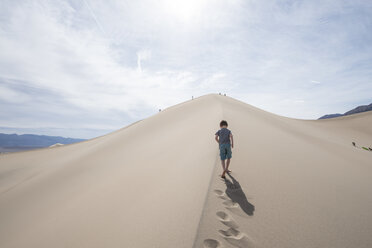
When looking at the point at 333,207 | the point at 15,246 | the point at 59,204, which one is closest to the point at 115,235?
the point at 15,246

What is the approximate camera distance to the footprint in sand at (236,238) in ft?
7.35

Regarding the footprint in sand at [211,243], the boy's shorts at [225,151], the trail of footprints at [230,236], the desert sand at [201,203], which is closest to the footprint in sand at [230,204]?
the desert sand at [201,203]

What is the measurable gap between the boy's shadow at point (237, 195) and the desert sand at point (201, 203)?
18 millimetres

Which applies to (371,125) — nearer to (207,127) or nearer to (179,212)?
(207,127)

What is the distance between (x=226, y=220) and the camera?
104 inches

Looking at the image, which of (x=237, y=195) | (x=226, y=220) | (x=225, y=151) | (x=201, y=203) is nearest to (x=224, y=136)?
(x=225, y=151)

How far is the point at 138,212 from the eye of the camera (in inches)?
128

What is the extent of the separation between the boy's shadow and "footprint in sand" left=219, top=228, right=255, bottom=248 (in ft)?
1.65

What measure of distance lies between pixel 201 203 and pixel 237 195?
79cm

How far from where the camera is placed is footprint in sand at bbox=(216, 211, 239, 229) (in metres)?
2.57

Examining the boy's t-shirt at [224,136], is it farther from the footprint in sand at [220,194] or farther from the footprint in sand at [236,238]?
the footprint in sand at [236,238]

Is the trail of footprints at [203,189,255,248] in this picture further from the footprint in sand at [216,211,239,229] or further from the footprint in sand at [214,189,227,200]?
the footprint in sand at [214,189,227,200]

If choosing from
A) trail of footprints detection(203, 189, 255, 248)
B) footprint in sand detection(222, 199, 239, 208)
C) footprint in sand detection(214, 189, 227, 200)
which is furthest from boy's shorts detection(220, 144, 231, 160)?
trail of footprints detection(203, 189, 255, 248)

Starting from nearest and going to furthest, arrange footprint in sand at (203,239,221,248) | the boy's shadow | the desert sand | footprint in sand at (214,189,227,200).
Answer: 1. footprint in sand at (203,239,221,248)
2. the desert sand
3. the boy's shadow
4. footprint in sand at (214,189,227,200)
